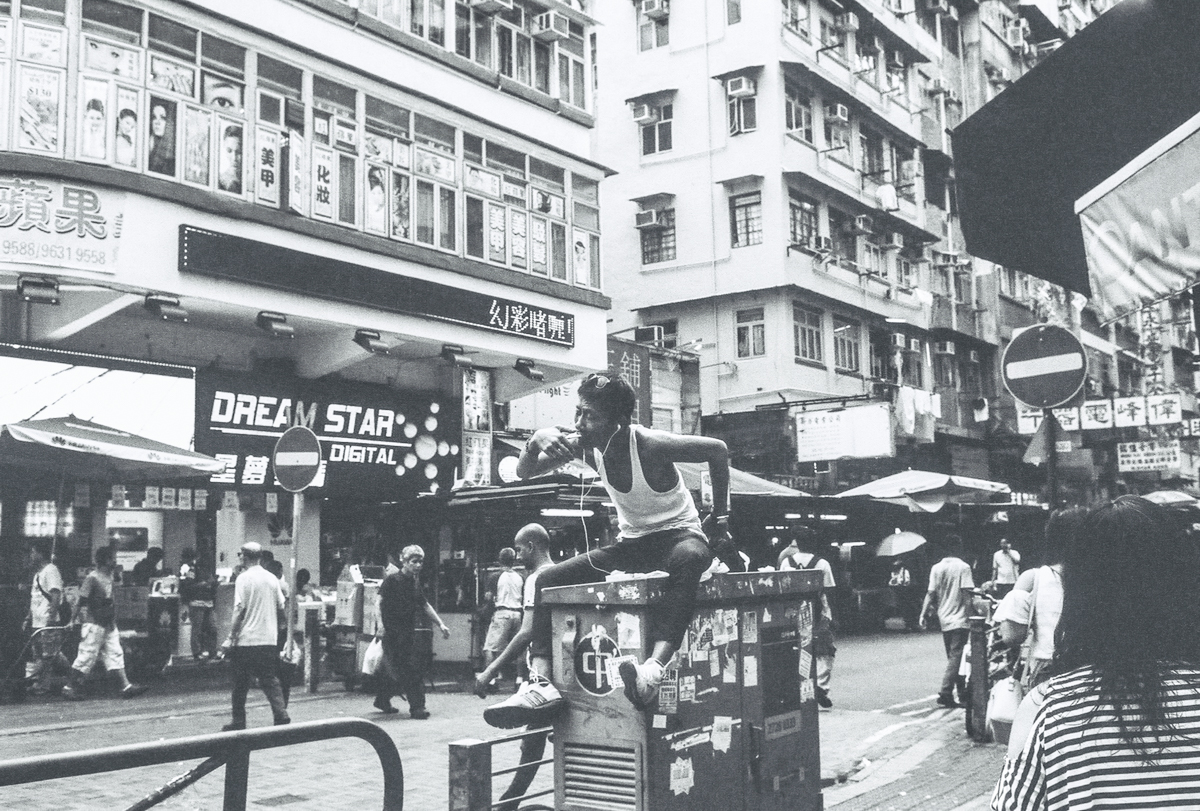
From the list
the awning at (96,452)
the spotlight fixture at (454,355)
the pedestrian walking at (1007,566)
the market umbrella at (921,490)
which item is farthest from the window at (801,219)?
the awning at (96,452)

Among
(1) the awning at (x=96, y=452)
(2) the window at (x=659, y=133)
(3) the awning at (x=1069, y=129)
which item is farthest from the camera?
(2) the window at (x=659, y=133)

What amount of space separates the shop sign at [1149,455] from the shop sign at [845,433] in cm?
1341

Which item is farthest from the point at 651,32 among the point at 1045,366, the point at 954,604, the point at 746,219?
the point at 1045,366

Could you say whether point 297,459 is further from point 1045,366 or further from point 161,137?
point 1045,366

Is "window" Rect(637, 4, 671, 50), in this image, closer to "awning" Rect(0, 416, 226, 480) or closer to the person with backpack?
"awning" Rect(0, 416, 226, 480)

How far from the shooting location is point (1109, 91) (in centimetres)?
517

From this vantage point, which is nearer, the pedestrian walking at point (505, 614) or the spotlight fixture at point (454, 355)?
the pedestrian walking at point (505, 614)

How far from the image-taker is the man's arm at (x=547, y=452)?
5.38 meters

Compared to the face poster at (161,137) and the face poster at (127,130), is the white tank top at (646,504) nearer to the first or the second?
the face poster at (127,130)

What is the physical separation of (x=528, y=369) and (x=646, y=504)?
1592 centimetres

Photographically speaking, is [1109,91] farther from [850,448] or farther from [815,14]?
[815,14]

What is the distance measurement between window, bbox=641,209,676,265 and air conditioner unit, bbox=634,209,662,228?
14 cm

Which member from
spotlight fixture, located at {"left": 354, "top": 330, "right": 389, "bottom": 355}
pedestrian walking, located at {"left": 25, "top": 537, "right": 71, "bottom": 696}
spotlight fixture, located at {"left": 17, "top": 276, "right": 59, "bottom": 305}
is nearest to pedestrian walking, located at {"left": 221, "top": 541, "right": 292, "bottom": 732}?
pedestrian walking, located at {"left": 25, "top": 537, "right": 71, "bottom": 696}

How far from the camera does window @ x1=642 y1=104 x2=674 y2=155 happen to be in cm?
3170
